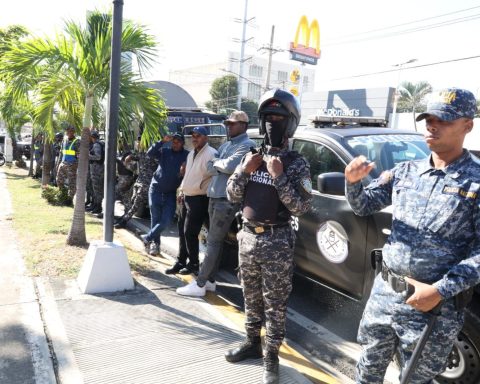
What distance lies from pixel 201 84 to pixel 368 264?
92112 mm

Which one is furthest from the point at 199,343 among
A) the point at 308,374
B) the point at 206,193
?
the point at 206,193

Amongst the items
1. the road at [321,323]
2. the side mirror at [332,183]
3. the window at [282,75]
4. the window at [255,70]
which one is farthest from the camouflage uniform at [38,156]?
the window at [282,75]

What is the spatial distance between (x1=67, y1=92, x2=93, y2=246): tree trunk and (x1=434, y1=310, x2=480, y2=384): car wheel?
4.25m

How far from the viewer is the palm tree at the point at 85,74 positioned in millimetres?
4676

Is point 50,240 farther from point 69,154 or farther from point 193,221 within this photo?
point 69,154

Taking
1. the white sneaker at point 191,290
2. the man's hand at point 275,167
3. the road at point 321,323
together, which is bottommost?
the road at point 321,323

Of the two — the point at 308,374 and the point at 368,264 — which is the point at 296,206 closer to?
the point at 368,264

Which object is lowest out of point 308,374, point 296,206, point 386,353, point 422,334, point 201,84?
point 308,374

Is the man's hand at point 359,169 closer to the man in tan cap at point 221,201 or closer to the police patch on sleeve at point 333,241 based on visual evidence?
the police patch on sleeve at point 333,241

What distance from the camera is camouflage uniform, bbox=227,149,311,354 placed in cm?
285

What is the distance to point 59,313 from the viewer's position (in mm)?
3629

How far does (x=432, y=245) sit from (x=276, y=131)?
4.31ft

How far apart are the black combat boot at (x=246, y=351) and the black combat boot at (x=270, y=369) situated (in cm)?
27

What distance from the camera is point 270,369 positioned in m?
2.87
